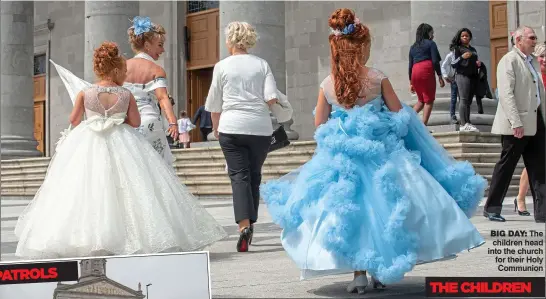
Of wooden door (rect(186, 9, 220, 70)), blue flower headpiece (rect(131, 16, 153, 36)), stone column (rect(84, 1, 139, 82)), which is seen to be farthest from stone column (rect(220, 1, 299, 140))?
blue flower headpiece (rect(131, 16, 153, 36))

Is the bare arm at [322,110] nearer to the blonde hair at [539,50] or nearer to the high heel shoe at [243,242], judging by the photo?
the high heel shoe at [243,242]

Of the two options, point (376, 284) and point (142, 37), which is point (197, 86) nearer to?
point (142, 37)

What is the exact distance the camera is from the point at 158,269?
3.22 metres

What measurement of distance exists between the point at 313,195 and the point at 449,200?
68 centimetres

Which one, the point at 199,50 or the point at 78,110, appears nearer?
the point at 78,110

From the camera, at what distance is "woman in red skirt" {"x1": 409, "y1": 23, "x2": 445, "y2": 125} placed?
525 inches

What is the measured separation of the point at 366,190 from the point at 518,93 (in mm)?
3802

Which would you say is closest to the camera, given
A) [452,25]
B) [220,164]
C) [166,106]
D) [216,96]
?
[166,106]

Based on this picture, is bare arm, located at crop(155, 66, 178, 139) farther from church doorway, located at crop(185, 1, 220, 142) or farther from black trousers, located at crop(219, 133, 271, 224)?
church doorway, located at crop(185, 1, 220, 142)

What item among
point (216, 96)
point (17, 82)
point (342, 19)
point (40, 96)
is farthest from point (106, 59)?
point (40, 96)

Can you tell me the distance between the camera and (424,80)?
13.4 metres

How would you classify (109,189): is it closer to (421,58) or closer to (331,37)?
(331,37)

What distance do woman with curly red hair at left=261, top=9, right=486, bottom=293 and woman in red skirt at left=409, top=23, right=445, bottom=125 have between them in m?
8.58

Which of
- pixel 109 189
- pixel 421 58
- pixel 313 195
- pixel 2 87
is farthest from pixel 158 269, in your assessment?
pixel 2 87
